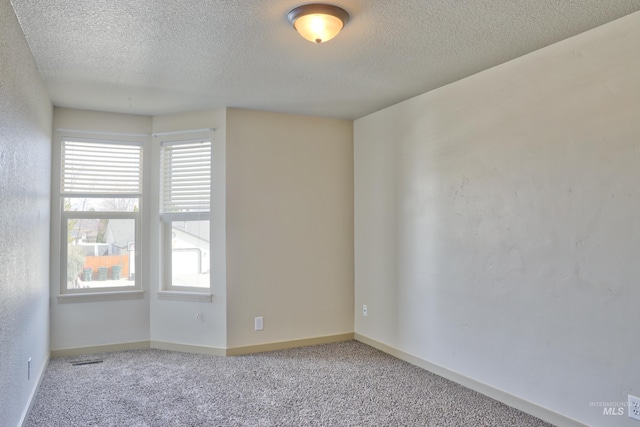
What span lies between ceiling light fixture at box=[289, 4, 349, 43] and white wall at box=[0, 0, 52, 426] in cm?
142

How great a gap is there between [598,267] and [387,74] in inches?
76.4

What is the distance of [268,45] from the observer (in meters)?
2.70

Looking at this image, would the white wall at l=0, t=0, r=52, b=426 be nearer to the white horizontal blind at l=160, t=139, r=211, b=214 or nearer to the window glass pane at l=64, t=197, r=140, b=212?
the window glass pane at l=64, t=197, r=140, b=212

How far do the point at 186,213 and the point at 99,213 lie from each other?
2.87 feet

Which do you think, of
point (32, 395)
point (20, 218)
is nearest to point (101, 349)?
point (32, 395)

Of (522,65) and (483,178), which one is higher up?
(522,65)

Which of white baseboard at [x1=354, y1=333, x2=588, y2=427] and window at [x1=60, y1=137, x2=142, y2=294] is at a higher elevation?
window at [x1=60, y1=137, x2=142, y2=294]

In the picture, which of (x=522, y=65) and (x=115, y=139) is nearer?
(x=522, y=65)

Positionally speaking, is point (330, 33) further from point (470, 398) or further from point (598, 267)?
point (470, 398)

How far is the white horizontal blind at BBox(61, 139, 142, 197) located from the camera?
4.21 metres

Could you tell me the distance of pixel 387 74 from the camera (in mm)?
3264

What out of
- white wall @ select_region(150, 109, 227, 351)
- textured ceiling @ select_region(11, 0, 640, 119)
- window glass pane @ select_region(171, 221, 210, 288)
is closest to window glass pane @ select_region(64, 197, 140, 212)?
white wall @ select_region(150, 109, 227, 351)

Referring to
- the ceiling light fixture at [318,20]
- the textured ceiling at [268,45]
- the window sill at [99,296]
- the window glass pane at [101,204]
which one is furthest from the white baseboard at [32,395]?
the ceiling light fixture at [318,20]

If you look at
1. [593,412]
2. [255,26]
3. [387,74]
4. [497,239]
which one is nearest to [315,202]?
[387,74]
